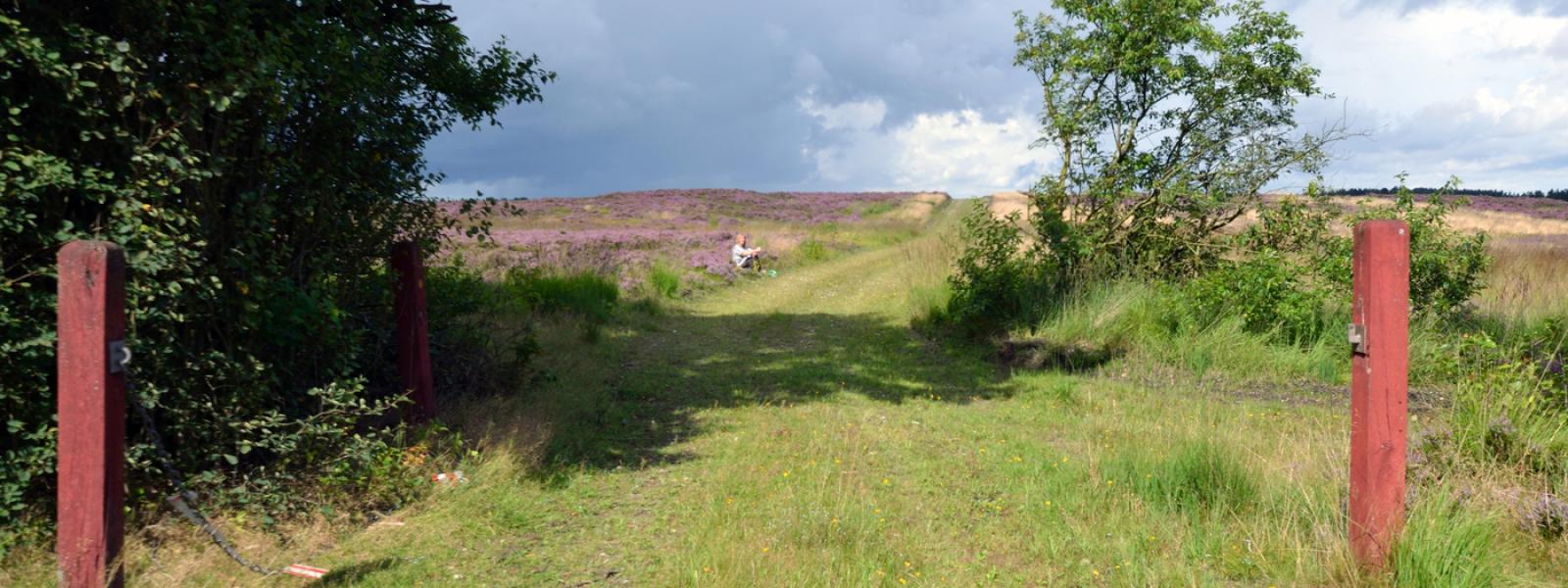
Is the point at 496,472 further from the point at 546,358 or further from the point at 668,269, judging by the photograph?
the point at 668,269

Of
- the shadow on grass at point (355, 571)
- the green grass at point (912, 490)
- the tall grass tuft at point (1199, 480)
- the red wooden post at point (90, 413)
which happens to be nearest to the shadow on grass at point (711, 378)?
the green grass at point (912, 490)

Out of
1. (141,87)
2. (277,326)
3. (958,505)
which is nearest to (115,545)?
(277,326)

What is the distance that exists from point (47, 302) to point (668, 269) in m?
14.6

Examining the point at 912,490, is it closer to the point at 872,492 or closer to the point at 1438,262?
the point at 872,492

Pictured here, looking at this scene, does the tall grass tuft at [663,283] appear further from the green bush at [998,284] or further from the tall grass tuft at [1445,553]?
the tall grass tuft at [1445,553]

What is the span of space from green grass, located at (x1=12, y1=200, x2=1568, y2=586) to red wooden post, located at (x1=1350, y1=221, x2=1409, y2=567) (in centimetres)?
15

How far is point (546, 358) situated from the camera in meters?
9.88

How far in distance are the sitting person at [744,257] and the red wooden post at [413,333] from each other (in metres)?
14.9

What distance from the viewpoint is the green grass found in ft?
14.2

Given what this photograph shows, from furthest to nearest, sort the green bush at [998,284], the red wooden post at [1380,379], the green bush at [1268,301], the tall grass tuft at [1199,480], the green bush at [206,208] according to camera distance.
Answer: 1. the green bush at [998,284]
2. the green bush at [1268,301]
3. the tall grass tuft at [1199,480]
4. the green bush at [206,208]
5. the red wooden post at [1380,379]

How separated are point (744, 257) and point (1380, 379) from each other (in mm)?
18398

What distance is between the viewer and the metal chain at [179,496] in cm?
Answer: 443

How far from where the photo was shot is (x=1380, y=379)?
12.3 ft

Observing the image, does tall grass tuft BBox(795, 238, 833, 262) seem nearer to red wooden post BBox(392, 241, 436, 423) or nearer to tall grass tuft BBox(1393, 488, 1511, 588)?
red wooden post BBox(392, 241, 436, 423)
